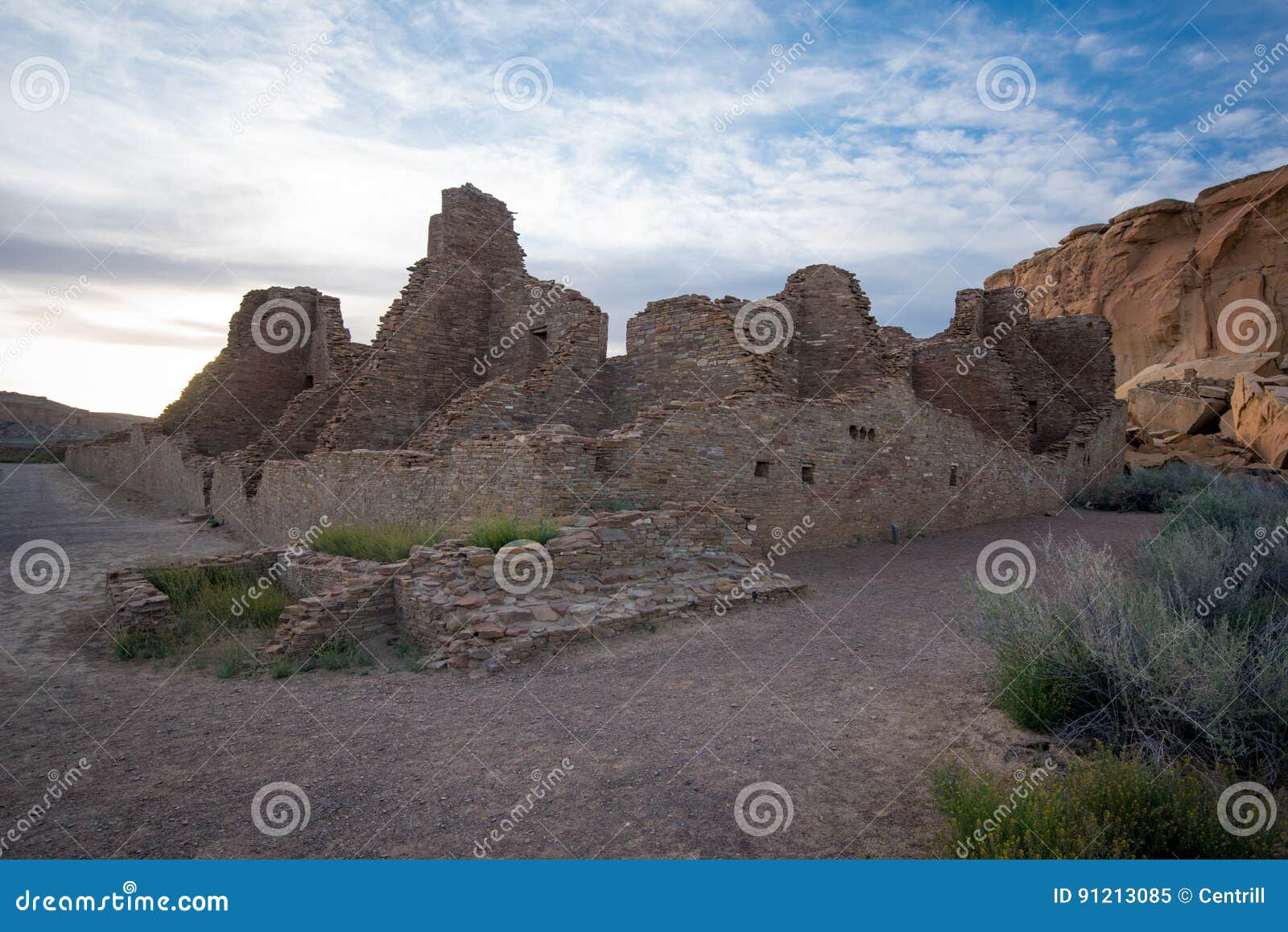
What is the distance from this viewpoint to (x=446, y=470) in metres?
10.7

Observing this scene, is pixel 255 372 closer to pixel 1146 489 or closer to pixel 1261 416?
pixel 1146 489

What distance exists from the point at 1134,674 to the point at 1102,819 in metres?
1.36

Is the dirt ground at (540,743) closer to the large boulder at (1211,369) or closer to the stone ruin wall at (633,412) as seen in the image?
the stone ruin wall at (633,412)

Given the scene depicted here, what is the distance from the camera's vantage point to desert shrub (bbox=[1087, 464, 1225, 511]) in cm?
1712

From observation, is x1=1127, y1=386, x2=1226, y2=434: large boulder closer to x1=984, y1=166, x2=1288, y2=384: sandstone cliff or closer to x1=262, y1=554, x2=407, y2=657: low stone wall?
x1=984, y1=166, x2=1288, y2=384: sandstone cliff

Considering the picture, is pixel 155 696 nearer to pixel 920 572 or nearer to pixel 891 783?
pixel 891 783

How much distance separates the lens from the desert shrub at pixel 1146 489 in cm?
1712

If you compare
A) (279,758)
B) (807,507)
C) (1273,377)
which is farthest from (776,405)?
(1273,377)

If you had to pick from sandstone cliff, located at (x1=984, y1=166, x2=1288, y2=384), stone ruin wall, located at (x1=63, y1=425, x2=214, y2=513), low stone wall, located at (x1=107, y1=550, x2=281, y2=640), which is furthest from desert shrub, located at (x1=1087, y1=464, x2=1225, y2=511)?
stone ruin wall, located at (x1=63, y1=425, x2=214, y2=513)

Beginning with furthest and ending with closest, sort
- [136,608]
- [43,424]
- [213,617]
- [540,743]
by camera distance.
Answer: [43,424]
[213,617]
[136,608]
[540,743]

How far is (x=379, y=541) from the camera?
9.14 m

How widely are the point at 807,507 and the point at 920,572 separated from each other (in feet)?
6.98

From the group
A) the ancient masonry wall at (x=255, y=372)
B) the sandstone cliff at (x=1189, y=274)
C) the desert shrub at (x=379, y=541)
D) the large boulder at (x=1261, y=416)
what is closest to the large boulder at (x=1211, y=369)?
the sandstone cliff at (x=1189, y=274)

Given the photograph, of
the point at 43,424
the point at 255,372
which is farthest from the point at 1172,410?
the point at 43,424
